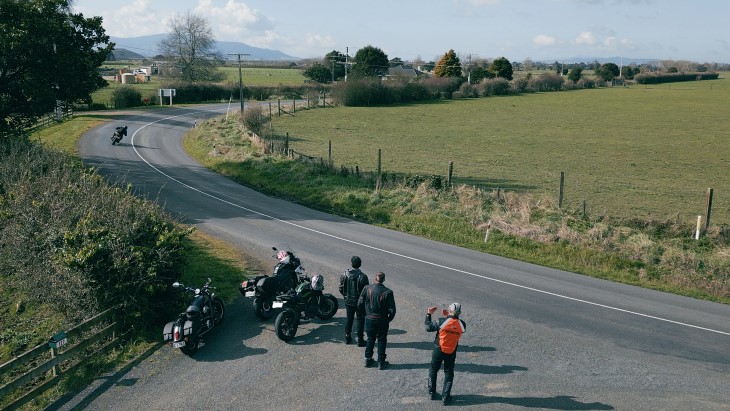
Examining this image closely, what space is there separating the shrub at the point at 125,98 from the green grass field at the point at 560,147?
1883 centimetres

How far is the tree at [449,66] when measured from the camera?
120938 millimetres

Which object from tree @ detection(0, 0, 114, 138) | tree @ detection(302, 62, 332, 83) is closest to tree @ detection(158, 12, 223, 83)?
tree @ detection(302, 62, 332, 83)

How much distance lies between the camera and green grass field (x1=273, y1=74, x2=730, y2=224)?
103 feet

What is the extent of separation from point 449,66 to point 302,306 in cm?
11415

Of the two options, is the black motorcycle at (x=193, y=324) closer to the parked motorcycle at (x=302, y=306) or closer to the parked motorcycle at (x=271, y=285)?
the parked motorcycle at (x=271, y=285)

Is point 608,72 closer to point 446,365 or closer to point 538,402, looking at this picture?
point 538,402

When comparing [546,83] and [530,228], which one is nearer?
[530,228]

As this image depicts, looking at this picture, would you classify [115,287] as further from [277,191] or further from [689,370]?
[277,191]

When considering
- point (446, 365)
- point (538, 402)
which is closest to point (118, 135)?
point (446, 365)

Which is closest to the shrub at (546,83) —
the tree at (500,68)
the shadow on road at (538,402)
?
the tree at (500,68)

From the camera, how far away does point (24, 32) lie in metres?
26.5

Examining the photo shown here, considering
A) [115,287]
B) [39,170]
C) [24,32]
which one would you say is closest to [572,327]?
[115,287]

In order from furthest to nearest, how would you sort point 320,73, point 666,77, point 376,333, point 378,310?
1. point 666,77
2. point 320,73
3. point 376,333
4. point 378,310

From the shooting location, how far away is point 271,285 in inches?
541
